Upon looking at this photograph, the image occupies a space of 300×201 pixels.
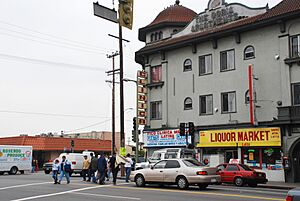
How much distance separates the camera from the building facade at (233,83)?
25547 millimetres

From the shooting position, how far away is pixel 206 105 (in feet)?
98.2

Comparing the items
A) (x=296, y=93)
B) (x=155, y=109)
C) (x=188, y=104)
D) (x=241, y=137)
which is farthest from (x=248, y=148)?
(x=155, y=109)

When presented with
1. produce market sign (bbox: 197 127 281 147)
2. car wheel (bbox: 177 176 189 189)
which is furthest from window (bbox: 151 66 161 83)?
car wheel (bbox: 177 176 189 189)

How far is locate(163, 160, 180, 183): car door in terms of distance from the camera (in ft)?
61.8

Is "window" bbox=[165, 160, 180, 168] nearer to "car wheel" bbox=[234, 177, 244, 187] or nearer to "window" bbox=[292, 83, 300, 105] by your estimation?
"car wheel" bbox=[234, 177, 244, 187]

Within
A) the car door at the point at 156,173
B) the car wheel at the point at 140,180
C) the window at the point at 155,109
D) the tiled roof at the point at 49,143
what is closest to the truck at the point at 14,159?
the tiled roof at the point at 49,143

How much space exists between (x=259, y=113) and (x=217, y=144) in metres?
3.69

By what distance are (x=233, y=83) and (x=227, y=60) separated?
1785 mm

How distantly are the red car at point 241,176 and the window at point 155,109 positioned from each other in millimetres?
10377

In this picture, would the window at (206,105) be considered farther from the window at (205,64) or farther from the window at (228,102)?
the window at (205,64)

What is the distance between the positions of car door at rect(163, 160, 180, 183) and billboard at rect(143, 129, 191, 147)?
10.8m

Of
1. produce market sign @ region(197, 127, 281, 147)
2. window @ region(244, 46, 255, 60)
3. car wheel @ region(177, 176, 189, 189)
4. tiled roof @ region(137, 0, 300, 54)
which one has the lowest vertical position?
car wheel @ region(177, 176, 189, 189)

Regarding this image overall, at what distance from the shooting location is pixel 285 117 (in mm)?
24750

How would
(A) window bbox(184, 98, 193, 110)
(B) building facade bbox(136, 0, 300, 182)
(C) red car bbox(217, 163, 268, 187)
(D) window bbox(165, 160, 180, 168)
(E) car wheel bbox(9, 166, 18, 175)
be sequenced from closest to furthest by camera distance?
(D) window bbox(165, 160, 180, 168), (C) red car bbox(217, 163, 268, 187), (B) building facade bbox(136, 0, 300, 182), (A) window bbox(184, 98, 193, 110), (E) car wheel bbox(9, 166, 18, 175)
